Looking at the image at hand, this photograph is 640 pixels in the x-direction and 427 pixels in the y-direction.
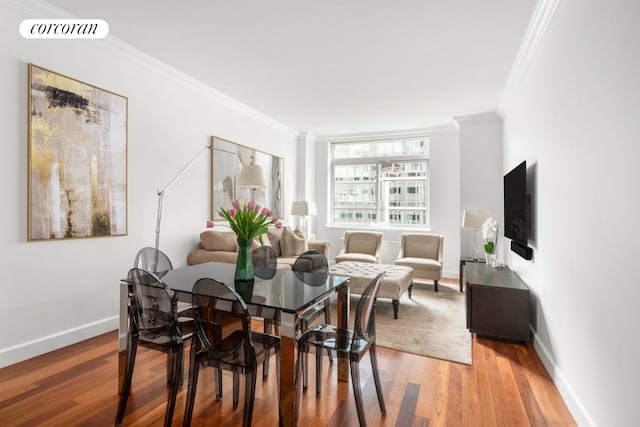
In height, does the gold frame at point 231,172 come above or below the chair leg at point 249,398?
above

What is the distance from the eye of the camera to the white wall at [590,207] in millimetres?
1527

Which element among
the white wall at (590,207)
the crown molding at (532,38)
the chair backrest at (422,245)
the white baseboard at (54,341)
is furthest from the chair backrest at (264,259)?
the chair backrest at (422,245)

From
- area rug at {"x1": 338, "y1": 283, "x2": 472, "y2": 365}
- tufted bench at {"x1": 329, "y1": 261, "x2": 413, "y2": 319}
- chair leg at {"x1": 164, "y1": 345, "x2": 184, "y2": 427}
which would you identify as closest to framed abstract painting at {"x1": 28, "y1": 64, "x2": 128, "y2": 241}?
chair leg at {"x1": 164, "y1": 345, "x2": 184, "y2": 427}

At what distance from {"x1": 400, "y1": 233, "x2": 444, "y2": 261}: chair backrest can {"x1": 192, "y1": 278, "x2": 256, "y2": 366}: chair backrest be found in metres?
4.45

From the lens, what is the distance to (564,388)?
2.29 m

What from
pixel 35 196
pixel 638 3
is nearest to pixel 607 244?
pixel 638 3

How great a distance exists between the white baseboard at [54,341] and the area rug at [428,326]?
2.46m

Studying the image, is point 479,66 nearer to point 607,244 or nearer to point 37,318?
point 607,244

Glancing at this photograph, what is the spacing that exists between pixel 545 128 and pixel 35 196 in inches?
164

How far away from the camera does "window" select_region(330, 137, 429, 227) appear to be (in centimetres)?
695

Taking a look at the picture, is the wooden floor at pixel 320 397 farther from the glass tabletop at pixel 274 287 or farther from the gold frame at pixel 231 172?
the gold frame at pixel 231 172

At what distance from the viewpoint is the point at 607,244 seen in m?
1.73

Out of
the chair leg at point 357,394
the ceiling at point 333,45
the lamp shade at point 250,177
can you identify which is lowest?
the chair leg at point 357,394

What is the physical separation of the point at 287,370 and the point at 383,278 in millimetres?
1964
